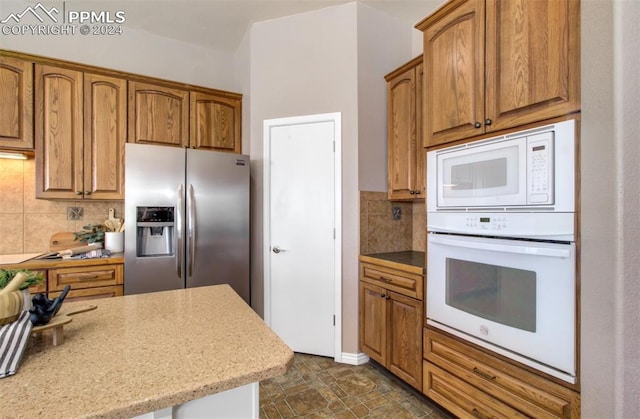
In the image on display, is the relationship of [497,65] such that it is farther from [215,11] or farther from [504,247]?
[215,11]

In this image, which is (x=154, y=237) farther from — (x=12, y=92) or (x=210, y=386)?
(x=210, y=386)

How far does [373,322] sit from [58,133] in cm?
298

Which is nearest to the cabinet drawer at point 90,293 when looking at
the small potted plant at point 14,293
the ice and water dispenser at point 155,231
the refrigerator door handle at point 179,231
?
the ice and water dispenser at point 155,231

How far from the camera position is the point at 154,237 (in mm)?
2357

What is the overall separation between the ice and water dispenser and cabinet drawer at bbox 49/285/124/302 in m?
0.32

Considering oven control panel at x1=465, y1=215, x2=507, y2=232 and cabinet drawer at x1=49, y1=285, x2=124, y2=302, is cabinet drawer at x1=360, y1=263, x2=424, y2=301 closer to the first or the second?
oven control panel at x1=465, y1=215, x2=507, y2=232

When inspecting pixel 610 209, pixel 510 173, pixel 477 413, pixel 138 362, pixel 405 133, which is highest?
pixel 405 133

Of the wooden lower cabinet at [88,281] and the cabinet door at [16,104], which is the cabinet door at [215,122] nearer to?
the cabinet door at [16,104]

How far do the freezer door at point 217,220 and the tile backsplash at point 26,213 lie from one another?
123cm

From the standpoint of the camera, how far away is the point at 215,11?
2.64 metres

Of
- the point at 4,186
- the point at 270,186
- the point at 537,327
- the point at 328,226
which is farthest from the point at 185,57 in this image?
the point at 537,327

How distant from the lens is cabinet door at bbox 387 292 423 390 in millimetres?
1912

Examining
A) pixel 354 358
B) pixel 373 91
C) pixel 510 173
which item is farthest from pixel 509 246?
pixel 373 91

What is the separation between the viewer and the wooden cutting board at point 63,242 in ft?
8.45
